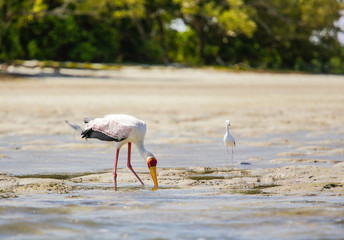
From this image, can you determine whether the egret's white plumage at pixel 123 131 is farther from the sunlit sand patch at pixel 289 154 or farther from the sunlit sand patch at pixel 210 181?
the sunlit sand patch at pixel 289 154

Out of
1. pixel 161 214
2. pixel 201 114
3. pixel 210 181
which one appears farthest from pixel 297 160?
pixel 201 114

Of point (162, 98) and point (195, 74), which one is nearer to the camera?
point (162, 98)

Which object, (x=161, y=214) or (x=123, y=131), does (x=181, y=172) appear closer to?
(x=123, y=131)

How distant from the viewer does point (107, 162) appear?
351 inches

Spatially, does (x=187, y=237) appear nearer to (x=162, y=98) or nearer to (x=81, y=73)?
(x=162, y=98)

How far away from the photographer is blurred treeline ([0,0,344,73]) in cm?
3562

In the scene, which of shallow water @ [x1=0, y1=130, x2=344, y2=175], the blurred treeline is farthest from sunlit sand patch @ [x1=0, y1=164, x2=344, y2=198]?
the blurred treeline

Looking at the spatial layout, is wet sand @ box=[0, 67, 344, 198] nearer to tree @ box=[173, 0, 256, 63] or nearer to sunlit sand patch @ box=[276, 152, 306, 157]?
sunlit sand patch @ box=[276, 152, 306, 157]

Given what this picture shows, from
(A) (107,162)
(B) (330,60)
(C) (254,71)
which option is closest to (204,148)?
(A) (107,162)

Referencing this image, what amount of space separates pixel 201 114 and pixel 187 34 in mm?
26948

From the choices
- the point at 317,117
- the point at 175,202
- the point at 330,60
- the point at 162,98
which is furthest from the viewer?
the point at 330,60

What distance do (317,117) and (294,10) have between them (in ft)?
87.7

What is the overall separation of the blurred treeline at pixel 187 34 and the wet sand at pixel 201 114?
5.38 m

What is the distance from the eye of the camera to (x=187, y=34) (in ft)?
136
